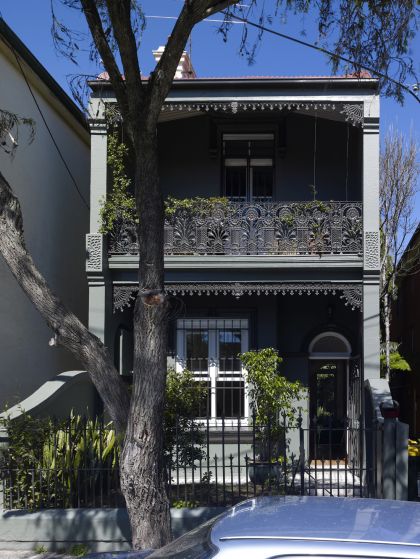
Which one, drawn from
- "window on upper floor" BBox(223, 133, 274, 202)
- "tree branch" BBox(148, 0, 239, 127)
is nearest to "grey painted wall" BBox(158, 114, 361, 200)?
"window on upper floor" BBox(223, 133, 274, 202)

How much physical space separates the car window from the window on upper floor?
422 inches

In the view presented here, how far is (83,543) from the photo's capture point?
24.9 feet

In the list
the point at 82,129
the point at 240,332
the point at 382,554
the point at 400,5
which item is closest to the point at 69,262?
the point at 82,129

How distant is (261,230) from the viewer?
38.5 ft

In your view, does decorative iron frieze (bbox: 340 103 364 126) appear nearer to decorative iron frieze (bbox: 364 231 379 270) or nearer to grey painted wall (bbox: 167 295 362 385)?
decorative iron frieze (bbox: 364 231 379 270)

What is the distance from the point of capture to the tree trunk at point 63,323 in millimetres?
5707

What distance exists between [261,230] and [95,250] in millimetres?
2727

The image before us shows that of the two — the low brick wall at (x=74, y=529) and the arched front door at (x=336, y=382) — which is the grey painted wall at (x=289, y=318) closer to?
the arched front door at (x=336, y=382)

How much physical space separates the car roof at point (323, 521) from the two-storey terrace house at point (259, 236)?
8348 millimetres

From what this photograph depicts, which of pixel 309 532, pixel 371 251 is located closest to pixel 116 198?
pixel 371 251

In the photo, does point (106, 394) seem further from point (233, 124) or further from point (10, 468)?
point (233, 124)

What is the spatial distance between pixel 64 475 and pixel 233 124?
775 centimetres

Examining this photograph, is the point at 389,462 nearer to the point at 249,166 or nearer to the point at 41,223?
the point at 249,166

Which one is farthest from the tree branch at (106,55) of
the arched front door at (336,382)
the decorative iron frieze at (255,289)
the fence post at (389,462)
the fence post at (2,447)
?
the arched front door at (336,382)
